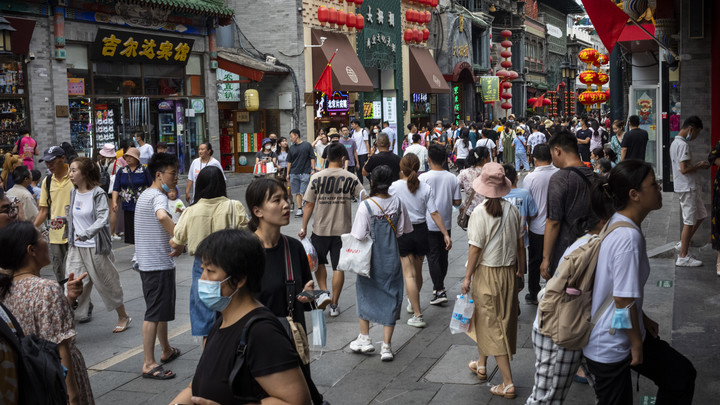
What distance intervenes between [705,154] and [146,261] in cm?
817

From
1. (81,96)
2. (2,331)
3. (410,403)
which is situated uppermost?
(81,96)

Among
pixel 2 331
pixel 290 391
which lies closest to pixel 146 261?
pixel 2 331

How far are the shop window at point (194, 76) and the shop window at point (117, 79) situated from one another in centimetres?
207

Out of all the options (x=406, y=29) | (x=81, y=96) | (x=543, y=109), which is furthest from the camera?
(x=543, y=109)

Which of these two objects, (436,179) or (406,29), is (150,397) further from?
(406,29)

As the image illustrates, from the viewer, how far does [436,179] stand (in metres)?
8.84

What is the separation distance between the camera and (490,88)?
148ft

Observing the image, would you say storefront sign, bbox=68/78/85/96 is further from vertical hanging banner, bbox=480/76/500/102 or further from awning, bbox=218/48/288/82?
vertical hanging banner, bbox=480/76/500/102

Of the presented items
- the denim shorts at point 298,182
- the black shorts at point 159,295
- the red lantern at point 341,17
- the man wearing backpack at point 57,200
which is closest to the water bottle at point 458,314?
the black shorts at point 159,295

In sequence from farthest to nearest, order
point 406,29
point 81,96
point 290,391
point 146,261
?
point 406,29, point 81,96, point 146,261, point 290,391

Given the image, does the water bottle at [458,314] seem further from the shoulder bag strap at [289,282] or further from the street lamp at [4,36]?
the street lamp at [4,36]

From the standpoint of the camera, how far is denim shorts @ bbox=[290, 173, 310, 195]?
53.1 feet

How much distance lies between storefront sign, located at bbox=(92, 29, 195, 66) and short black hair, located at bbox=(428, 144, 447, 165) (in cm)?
1368

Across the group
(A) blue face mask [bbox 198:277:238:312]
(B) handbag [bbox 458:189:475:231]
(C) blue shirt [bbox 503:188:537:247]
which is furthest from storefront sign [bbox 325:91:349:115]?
(A) blue face mask [bbox 198:277:238:312]
